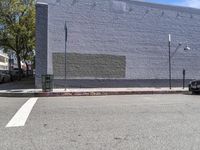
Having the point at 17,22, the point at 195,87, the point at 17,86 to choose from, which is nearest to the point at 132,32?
the point at 195,87

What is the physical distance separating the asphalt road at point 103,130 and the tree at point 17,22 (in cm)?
2969

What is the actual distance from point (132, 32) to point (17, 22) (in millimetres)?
19421

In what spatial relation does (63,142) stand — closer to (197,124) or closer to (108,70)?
(197,124)

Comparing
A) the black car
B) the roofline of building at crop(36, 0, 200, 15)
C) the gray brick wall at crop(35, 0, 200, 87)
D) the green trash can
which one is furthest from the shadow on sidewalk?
the black car

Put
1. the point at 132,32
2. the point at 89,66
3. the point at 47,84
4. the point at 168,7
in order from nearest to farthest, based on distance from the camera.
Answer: the point at 47,84 < the point at 89,66 < the point at 132,32 < the point at 168,7

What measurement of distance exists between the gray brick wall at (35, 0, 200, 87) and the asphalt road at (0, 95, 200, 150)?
12.8m

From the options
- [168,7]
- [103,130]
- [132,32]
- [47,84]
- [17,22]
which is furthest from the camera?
[17,22]

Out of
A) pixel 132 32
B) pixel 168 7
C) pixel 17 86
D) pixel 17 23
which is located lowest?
pixel 17 86

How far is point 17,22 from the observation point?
42469 millimetres

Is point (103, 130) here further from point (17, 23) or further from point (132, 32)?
point (17, 23)

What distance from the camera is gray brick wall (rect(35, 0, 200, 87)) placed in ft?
83.6

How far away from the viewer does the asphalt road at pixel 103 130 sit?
7.59 metres

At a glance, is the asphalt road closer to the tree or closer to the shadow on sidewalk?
the shadow on sidewalk

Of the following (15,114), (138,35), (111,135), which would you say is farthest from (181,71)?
(111,135)
